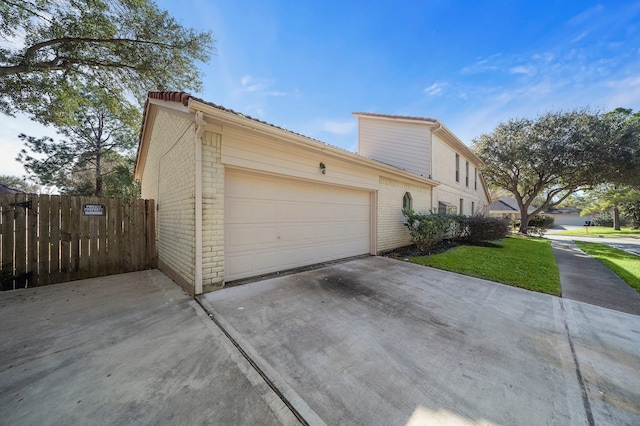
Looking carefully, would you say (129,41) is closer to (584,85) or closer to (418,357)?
(418,357)

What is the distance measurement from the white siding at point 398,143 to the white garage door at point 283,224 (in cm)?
525

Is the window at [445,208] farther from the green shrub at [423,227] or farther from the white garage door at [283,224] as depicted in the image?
the white garage door at [283,224]

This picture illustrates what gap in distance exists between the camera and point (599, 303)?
3.79 meters

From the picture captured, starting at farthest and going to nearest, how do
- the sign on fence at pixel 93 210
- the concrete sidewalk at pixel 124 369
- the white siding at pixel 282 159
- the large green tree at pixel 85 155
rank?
the large green tree at pixel 85 155
the sign on fence at pixel 93 210
the white siding at pixel 282 159
the concrete sidewalk at pixel 124 369

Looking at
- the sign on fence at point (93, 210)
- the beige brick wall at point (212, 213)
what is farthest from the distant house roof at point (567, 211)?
the sign on fence at point (93, 210)

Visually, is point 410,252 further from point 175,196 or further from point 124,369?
point 124,369

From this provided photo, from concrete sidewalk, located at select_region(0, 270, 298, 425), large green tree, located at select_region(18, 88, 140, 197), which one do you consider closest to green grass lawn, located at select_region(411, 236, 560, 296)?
concrete sidewalk, located at select_region(0, 270, 298, 425)

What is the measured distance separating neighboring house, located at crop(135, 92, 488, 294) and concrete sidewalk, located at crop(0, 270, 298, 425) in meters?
1.07

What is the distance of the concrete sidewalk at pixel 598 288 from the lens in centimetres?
380

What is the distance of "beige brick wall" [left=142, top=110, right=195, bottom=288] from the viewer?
3.99 m

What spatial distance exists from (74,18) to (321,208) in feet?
30.3

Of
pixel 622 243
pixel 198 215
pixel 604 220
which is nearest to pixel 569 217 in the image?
pixel 604 220

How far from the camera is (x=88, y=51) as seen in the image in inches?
295

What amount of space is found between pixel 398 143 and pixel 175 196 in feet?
32.9
